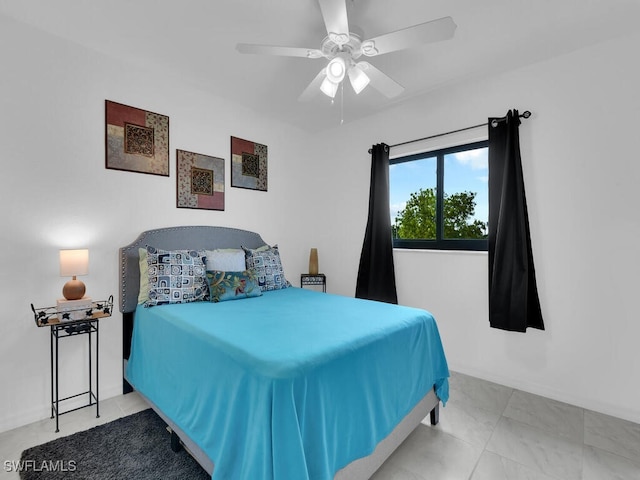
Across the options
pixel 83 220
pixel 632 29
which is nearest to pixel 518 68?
pixel 632 29

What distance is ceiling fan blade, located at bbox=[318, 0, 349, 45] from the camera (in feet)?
4.99

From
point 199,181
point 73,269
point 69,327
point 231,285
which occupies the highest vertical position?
point 199,181

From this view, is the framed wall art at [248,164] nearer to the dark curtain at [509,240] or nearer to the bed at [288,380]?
the bed at [288,380]

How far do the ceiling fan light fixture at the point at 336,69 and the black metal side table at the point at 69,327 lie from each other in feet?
7.13

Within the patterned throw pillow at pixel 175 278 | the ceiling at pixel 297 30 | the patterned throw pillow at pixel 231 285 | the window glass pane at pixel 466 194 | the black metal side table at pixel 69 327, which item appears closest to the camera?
the ceiling at pixel 297 30

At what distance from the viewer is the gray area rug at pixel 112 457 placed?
165 cm

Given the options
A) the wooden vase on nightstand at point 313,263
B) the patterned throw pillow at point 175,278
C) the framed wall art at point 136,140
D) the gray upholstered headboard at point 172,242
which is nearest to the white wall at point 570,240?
the wooden vase on nightstand at point 313,263

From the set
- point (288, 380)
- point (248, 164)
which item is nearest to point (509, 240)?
point (288, 380)

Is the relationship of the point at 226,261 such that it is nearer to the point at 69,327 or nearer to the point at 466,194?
the point at 69,327

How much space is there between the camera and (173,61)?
8.41 ft

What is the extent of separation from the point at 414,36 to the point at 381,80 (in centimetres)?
52

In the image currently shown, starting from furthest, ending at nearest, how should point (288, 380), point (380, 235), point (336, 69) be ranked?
1. point (380, 235)
2. point (336, 69)
3. point (288, 380)

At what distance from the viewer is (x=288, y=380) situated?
4.00 feet

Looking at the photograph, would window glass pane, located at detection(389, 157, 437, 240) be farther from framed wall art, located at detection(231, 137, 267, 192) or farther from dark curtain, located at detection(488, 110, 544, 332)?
framed wall art, located at detection(231, 137, 267, 192)
